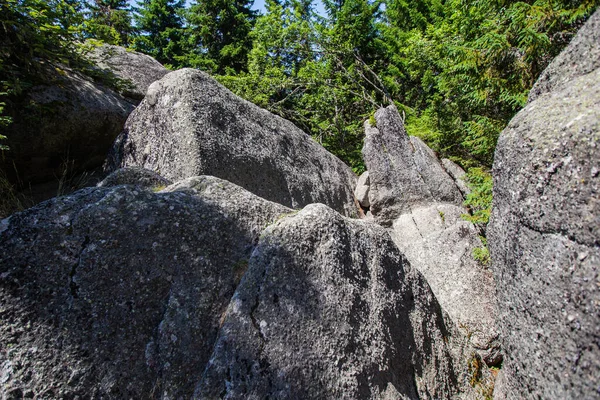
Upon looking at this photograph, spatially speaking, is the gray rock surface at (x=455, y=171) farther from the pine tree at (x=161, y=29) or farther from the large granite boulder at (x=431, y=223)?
the pine tree at (x=161, y=29)

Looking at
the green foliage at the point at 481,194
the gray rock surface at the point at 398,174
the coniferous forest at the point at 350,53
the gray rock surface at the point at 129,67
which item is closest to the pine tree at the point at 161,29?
the coniferous forest at the point at 350,53

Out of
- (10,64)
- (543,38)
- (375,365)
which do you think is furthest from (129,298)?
(543,38)

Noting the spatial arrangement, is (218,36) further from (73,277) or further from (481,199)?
(73,277)

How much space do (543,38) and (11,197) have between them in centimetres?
700

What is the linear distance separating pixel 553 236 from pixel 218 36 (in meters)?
21.7

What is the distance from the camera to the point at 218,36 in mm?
20656

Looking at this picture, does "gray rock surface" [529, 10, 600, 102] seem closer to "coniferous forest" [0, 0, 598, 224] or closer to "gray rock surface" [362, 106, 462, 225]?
"coniferous forest" [0, 0, 598, 224]

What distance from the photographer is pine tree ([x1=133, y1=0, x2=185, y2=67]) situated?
21.5 meters

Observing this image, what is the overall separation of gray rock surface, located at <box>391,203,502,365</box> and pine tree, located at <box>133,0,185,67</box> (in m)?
19.7

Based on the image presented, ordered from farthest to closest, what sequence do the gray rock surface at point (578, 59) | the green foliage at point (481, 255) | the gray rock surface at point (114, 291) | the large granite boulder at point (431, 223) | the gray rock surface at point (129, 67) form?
the gray rock surface at point (129, 67) → the green foliage at point (481, 255) → the large granite boulder at point (431, 223) → the gray rock surface at point (578, 59) → the gray rock surface at point (114, 291)

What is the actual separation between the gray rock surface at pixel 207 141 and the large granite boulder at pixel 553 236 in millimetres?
3250

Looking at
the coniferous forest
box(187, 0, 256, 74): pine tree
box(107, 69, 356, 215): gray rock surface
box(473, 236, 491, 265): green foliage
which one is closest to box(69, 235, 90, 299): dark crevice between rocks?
box(107, 69, 356, 215): gray rock surface

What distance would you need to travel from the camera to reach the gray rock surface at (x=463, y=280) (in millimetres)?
4480

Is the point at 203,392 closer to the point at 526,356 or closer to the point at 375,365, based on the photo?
the point at 375,365
